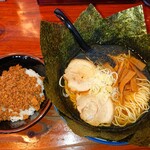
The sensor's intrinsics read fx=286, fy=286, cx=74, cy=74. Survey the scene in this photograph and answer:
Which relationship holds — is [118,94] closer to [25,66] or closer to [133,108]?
[133,108]

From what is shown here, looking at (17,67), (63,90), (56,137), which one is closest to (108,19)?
(63,90)

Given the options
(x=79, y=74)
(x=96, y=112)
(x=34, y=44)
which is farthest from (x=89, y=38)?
(x=96, y=112)

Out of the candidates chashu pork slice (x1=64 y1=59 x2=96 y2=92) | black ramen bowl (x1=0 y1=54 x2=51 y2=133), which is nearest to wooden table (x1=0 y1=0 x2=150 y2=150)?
black ramen bowl (x1=0 y1=54 x2=51 y2=133)

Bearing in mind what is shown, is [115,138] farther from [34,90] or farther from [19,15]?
[19,15]

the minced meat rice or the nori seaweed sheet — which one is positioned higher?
the nori seaweed sheet

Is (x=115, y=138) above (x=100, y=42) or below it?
below

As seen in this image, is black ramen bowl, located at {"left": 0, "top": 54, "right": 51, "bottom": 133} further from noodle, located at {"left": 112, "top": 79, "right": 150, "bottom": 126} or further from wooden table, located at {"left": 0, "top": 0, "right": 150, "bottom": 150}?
noodle, located at {"left": 112, "top": 79, "right": 150, "bottom": 126}

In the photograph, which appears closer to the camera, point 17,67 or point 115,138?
point 115,138
